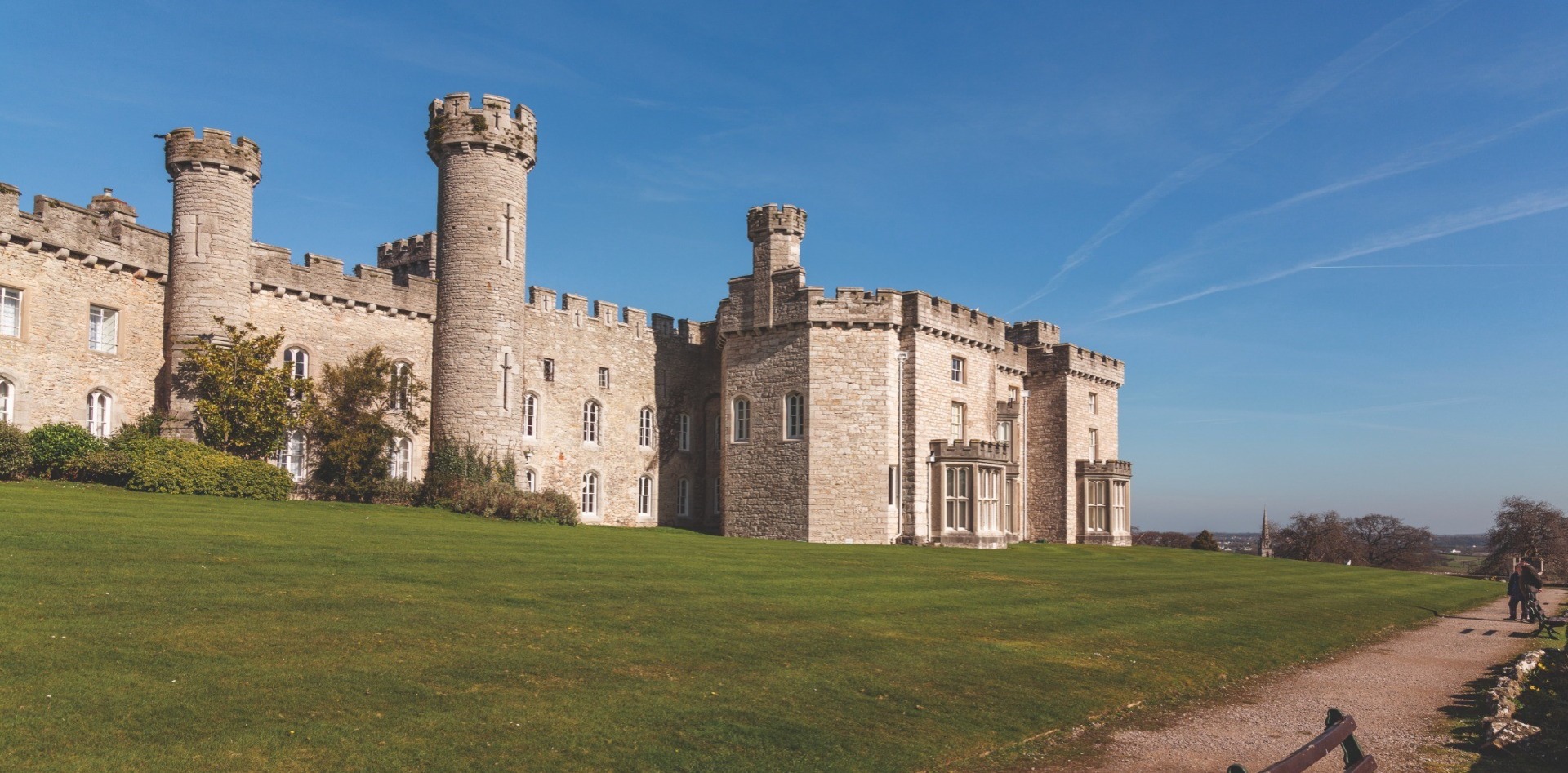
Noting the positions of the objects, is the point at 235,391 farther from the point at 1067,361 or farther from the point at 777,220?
the point at 1067,361

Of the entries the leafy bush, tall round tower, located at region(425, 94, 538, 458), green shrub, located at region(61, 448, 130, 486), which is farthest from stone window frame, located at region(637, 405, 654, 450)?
green shrub, located at region(61, 448, 130, 486)

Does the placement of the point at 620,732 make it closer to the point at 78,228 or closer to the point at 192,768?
the point at 192,768

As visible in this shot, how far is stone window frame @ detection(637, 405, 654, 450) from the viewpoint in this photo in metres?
37.8

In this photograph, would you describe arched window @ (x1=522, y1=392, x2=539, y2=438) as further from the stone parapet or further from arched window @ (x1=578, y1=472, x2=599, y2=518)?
the stone parapet

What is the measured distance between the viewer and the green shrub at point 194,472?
23812mm

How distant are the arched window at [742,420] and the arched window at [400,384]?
34.0ft

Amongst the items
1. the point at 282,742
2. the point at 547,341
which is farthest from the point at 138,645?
the point at 547,341

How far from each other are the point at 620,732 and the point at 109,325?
919 inches

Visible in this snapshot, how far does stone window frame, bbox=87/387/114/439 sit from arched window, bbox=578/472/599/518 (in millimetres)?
14229

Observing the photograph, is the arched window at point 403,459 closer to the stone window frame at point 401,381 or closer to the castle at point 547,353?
the castle at point 547,353

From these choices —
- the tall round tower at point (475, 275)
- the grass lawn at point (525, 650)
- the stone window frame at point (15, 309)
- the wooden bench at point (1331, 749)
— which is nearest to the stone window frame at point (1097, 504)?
the grass lawn at point (525, 650)

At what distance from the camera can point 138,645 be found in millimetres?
9109

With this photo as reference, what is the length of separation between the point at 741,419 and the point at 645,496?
17.5ft

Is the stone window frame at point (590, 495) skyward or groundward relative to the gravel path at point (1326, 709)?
skyward
